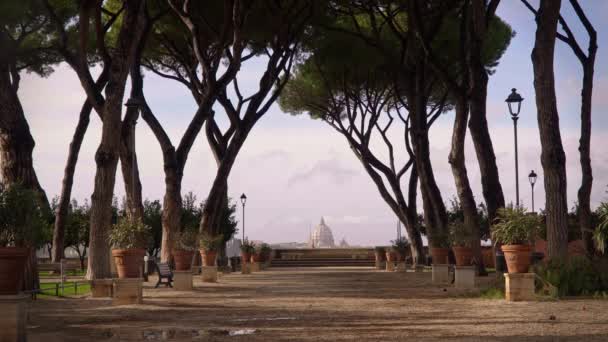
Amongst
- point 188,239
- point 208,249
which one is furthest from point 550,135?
point 208,249

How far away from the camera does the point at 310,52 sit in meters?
32.0

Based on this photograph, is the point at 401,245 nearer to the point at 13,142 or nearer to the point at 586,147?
the point at 586,147

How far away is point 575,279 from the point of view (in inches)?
560

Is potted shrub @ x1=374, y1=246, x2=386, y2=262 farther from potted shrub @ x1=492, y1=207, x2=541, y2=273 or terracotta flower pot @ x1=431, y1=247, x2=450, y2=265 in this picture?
potted shrub @ x1=492, y1=207, x2=541, y2=273

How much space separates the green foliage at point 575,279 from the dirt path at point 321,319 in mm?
930

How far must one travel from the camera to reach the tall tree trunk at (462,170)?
71.5 feet

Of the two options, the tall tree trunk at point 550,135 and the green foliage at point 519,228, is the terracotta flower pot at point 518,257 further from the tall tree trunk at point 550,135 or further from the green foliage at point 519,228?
the tall tree trunk at point 550,135

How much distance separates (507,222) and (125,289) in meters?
6.70

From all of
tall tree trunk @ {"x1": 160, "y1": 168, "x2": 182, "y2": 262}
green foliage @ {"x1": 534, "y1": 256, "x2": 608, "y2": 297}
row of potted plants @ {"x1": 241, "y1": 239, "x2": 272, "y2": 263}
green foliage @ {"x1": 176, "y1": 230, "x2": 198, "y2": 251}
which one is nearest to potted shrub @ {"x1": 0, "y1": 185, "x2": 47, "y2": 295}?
green foliage @ {"x1": 534, "y1": 256, "x2": 608, "y2": 297}

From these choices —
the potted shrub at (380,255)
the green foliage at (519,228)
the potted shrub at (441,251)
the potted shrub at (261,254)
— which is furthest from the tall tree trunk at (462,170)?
the potted shrub at (380,255)

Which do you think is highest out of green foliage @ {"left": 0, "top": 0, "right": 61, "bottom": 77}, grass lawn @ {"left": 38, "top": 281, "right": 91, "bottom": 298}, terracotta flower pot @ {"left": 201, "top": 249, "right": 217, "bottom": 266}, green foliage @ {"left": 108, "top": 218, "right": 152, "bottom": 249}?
green foliage @ {"left": 0, "top": 0, "right": 61, "bottom": 77}

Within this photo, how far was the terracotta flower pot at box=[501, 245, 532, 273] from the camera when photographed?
1388 centimetres

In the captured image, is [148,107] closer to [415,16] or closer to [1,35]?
[1,35]

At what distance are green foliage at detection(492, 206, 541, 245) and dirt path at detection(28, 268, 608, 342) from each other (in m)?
1.13
